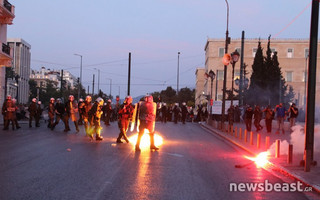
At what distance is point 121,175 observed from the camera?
8328 millimetres

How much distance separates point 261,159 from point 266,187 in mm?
4462

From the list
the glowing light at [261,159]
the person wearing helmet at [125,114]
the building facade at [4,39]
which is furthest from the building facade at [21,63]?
the glowing light at [261,159]

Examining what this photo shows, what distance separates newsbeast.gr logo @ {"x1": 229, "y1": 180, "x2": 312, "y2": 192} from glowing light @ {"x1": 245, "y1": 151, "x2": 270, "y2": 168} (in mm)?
2759

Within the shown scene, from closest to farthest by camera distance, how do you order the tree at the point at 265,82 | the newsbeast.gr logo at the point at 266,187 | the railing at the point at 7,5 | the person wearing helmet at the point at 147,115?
the newsbeast.gr logo at the point at 266,187 < the person wearing helmet at the point at 147,115 < the railing at the point at 7,5 < the tree at the point at 265,82

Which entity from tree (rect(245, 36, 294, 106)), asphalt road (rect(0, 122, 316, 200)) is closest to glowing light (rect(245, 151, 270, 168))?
asphalt road (rect(0, 122, 316, 200))

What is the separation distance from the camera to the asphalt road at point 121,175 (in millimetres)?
6652

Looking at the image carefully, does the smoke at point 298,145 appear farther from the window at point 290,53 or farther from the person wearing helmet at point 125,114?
the window at point 290,53

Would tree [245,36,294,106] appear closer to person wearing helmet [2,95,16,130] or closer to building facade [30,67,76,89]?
person wearing helmet [2,95,16,130]

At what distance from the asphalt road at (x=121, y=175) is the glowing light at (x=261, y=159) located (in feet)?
1.10

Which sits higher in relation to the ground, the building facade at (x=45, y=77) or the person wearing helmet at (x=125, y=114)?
the building facade at (x=45, y=77)

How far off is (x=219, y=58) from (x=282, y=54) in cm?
1254

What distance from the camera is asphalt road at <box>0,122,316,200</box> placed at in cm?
665

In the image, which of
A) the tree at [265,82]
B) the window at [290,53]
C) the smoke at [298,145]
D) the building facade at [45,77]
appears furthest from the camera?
the building facade at [45,77]

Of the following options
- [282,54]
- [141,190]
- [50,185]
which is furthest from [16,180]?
[282,54]
